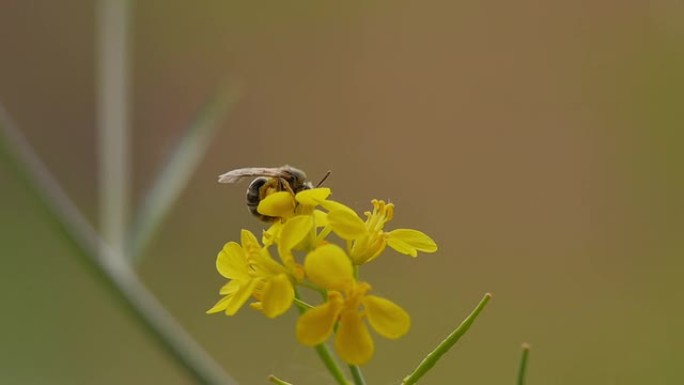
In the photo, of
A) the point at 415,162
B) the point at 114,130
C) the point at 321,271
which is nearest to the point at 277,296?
the point at 321,271

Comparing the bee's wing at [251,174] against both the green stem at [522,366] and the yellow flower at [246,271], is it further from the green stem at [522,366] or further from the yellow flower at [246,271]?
the green stem at [522,366]

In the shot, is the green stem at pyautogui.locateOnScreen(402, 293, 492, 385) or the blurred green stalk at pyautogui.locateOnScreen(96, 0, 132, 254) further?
the blurred green stalk at pyautogui.locateOnScreen(96, 0, 132, 254)

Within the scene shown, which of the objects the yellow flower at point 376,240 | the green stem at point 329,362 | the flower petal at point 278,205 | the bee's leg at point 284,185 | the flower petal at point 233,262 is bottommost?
the green stem at point 329,362

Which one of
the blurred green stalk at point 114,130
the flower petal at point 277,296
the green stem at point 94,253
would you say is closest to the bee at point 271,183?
the flower petal at point 277,296

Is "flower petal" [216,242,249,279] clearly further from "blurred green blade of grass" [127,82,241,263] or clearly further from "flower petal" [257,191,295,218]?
"blurred green blade of grass" [127,82,241,263]

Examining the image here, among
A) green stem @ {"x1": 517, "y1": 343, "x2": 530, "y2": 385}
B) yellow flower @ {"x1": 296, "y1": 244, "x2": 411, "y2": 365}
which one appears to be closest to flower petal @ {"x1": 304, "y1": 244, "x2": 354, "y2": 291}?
yellow flower @ {"x1": 296, "y1": 244, "x2": 411, "y2": 365}

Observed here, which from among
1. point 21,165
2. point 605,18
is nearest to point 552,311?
point 605,18
